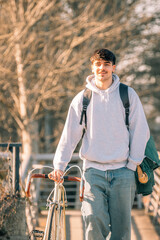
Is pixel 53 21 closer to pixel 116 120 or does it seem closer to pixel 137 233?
pixel 137 233

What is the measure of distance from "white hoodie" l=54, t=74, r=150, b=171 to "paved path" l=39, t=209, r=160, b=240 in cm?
251

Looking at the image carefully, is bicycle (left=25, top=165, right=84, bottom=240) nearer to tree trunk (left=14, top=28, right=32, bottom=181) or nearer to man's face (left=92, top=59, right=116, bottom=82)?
man's face (left=92, top=59, right=116, bottom=82)

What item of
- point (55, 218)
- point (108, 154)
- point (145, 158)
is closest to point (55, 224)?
point (55, 218)

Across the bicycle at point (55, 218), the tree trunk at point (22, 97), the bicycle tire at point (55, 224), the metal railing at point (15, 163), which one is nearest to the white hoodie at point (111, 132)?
the bicycle at point (55, 218)

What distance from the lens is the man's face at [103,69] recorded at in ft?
9.23

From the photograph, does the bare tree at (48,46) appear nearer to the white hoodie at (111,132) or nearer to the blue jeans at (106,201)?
the white hoodie at (111,132)

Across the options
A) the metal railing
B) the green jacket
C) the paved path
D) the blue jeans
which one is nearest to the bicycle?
the blue jeans

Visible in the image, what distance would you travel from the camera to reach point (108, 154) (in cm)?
279

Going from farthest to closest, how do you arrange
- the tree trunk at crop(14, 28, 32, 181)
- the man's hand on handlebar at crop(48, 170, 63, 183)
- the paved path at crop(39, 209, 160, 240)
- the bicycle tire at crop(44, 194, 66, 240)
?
1. the tree trunk at crop(14, 28, 32, 181)
2. the paved path at crop(39, 209, 160, 240)
3. the man's hand on handlebar at crop(48, 170, 63, 183)
4. the bicycle tire at crop(44, 194, 66, 240)

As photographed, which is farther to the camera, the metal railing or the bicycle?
the metal railing

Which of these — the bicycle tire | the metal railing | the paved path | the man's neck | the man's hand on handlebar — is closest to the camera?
the bicycle tire

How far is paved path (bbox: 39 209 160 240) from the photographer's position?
5.08 metres

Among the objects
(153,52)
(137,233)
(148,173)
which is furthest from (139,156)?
(153,52)

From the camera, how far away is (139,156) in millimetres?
2826
